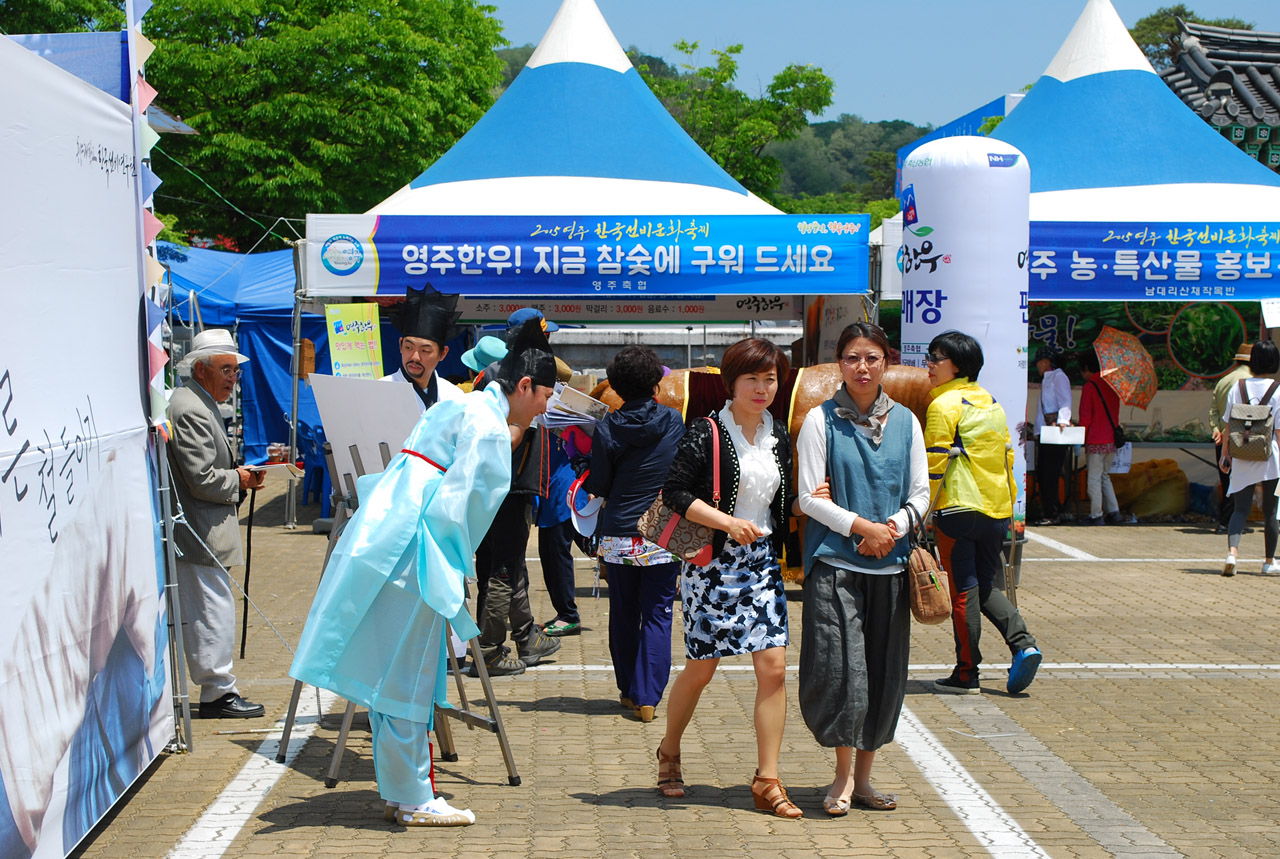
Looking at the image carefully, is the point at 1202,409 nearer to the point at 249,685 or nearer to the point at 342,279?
the point at 342,279

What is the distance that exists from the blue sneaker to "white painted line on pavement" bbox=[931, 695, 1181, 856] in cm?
17

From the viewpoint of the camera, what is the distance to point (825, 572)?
164 inches

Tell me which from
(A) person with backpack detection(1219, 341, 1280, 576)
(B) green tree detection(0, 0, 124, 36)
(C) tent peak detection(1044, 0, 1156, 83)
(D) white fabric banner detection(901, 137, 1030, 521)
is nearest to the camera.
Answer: (D) white fabric banner detection(901, 137, 1030, 521)

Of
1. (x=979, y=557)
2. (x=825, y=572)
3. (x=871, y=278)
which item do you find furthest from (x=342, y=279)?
(x=825, y=572)

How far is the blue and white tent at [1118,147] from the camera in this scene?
12.6m

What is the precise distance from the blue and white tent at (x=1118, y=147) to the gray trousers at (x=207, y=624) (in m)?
9.88

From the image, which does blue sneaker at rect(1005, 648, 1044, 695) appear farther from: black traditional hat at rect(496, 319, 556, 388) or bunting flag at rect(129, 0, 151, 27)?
bunting flag at rect(129, 0, 151, 27)

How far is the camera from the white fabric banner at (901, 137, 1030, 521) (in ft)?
28.3

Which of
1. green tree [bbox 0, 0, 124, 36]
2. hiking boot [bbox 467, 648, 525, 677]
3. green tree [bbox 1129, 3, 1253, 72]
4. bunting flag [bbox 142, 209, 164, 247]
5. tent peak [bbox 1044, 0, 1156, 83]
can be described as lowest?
hiking boot [bbox 467, 648, 525, 677]

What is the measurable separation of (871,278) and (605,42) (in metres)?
5.24

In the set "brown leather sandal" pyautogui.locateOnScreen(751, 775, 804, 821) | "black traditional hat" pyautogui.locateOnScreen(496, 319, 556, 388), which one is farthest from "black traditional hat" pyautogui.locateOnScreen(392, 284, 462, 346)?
"brown leather sandal" pyautogui.locateOnScreen(751, 775, 804, 821)

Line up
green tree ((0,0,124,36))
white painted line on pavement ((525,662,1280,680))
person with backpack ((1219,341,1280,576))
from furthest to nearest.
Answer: green tree ((0,0,124,36)) → person with backpack ((1219,341,1280,576)) → white painted line on pavement ((525,662,1280,680))

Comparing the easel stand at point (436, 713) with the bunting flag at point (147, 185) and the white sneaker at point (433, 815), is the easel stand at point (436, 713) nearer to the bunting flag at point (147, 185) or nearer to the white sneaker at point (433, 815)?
the white sneaker at point (433, 815)

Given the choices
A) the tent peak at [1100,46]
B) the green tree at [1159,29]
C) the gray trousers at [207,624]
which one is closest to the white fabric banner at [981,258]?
the gray trousers at [207,624]
